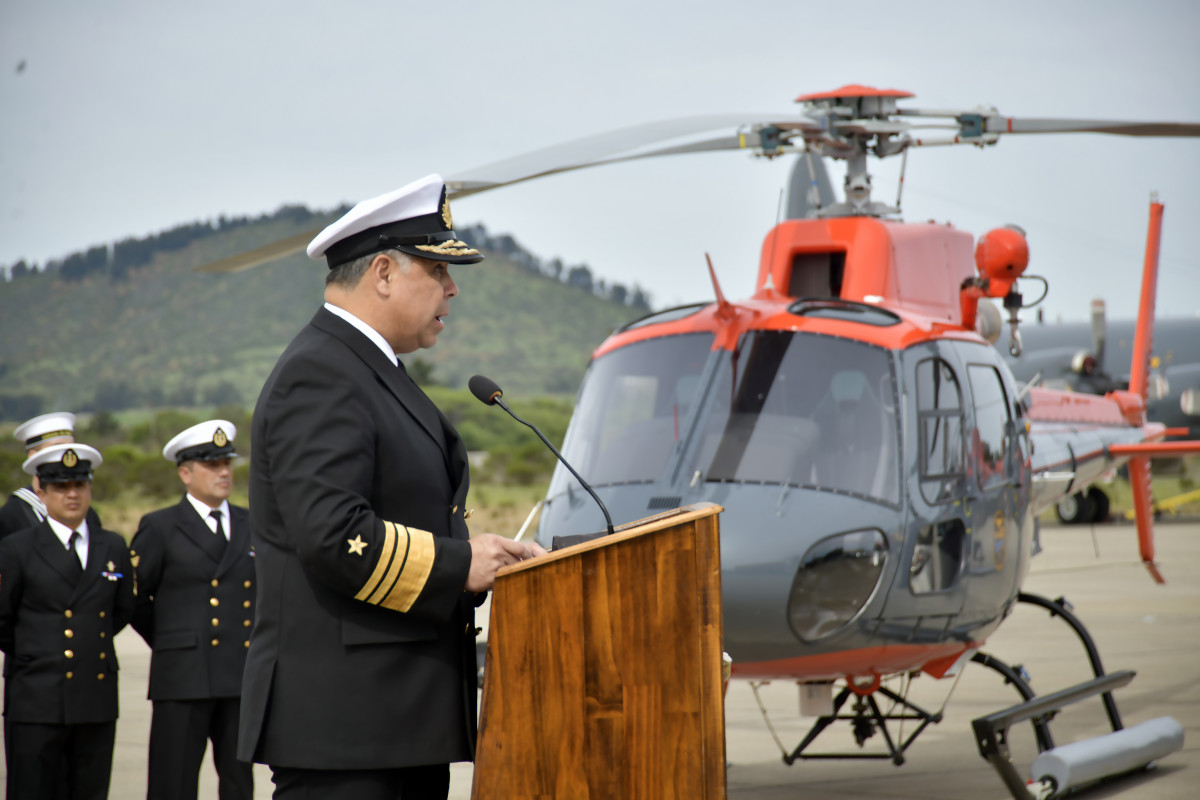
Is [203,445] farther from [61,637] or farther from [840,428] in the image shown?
[840,428]

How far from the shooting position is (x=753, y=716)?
8.25 meters

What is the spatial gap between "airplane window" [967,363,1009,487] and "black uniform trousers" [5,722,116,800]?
3.85m

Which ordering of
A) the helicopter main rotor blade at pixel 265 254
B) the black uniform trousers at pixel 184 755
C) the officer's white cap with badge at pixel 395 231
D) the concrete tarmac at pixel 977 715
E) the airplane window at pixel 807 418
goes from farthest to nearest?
the concrete tarmac at pixel 977 715
the airplane window at pixel 807 418
the helicopter main rotor blade at pixel 265 254
the black uniform trousers at pixel 184 755
the officer's white cap with badge at pixel 395 231

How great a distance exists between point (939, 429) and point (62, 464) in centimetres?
360

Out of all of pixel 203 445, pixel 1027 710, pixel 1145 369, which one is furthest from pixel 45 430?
pixel 1145 369

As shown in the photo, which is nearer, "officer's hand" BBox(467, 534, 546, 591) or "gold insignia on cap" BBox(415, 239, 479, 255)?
"officer's hand" BBox(467, 534, 546, 591)

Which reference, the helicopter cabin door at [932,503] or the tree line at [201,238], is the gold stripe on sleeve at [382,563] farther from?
the tree line at [201,238]

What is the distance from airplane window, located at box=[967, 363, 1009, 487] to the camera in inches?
225

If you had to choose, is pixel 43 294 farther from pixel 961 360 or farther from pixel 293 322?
pixel 961 360

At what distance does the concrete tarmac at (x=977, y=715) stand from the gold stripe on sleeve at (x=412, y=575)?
4.30 metres

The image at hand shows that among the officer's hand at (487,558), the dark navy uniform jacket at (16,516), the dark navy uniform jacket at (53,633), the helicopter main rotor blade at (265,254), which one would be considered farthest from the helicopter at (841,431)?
the officer's hand at (487,558)

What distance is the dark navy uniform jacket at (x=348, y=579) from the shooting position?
6.97ft

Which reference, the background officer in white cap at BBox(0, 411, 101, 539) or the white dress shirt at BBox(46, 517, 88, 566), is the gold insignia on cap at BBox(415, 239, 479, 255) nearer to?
the white dress shirt at BBox(46, 517, 88, 566)

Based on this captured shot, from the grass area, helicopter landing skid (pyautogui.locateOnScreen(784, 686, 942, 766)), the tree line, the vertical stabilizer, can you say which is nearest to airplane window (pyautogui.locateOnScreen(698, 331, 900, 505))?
helicopter landing skid (pyautogui.locateOnScreen(784, 686, 942, 766))
